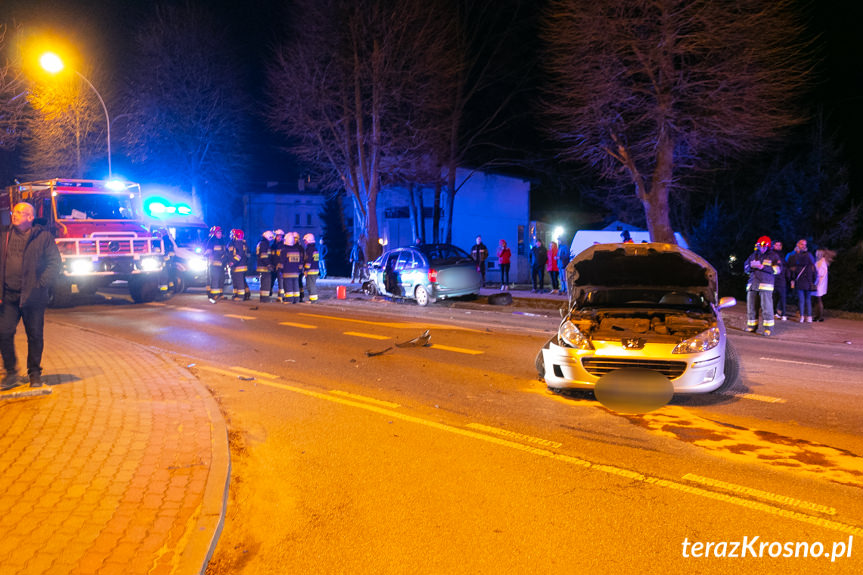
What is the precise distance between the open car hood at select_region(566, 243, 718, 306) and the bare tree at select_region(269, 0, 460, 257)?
56.7ft

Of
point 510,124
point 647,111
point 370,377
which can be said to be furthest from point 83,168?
point 370,377

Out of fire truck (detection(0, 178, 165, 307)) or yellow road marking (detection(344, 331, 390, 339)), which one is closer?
yellow road marking (detection(344, 331, 390, 339))

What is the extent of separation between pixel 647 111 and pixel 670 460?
15.0m

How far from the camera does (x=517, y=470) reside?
17.1 feet

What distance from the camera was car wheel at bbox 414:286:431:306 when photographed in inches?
723

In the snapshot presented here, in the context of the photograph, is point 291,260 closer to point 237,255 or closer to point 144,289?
point 237,255

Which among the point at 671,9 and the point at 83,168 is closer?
the point at 671,9

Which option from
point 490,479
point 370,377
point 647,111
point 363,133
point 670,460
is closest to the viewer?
point 490,479

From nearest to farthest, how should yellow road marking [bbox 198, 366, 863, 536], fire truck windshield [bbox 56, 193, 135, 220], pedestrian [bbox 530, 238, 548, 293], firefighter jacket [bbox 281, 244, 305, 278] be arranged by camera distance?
yellow road marking [bbox 198, 366, 863, 536] → fire truck windshield [bbox 56, 193, 135, 220] → firefighter jacket [bbox 281, 244, 305, 278] → pedestrian [bbox 530, 238, 548, 293]

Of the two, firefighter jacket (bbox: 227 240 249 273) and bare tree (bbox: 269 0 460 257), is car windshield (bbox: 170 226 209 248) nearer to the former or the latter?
bare tree (bbox: 269 0 460 257)

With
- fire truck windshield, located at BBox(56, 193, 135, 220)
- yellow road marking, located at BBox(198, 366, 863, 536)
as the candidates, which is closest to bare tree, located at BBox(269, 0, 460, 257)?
fire truck windshield, located at BBox(56, 193, 135, 220)

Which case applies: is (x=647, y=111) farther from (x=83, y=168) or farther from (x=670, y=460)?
(x=83, y=168)

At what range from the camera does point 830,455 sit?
5.46 meters

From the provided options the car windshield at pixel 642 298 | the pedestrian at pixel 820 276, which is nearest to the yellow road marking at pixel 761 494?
the car windshield at pixel 642 298
